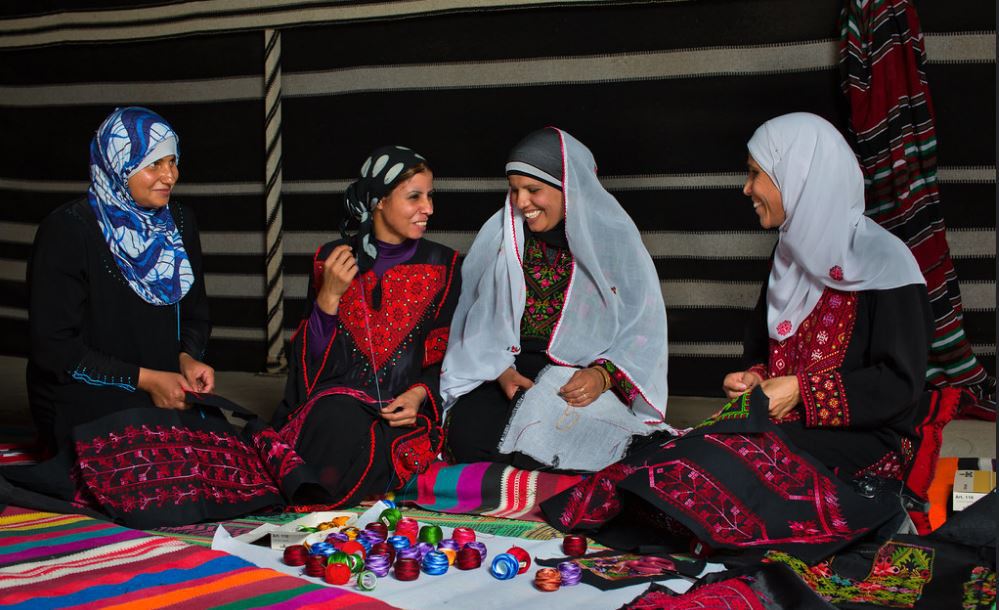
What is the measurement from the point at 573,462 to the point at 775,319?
30.4 inches

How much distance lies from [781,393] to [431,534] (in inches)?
37.2

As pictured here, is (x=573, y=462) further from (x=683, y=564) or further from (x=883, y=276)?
(x=883, y=276)

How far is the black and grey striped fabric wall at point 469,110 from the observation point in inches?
171

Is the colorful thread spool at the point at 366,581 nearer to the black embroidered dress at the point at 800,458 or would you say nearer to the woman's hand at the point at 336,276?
the black embroidered dress at the point at 800,458

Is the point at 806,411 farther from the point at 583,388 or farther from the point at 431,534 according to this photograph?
the point at 431,534

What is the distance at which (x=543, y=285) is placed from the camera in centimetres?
342

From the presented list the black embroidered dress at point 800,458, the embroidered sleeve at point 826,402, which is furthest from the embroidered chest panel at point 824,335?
the embroidered sleeve at point 826,402

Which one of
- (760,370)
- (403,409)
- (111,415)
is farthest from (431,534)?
(760,370)

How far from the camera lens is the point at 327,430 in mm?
3037

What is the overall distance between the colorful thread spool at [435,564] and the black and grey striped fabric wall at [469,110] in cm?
259

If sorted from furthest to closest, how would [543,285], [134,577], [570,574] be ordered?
[543,285]
[570,574]
[134,577]

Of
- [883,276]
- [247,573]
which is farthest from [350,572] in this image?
[883,276]

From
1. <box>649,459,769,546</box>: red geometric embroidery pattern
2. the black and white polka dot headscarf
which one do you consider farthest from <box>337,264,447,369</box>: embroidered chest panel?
<box>649,459,769,546</box>: red geometric embroidery pattern

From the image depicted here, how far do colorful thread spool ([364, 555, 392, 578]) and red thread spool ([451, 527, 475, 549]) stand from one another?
250mm
